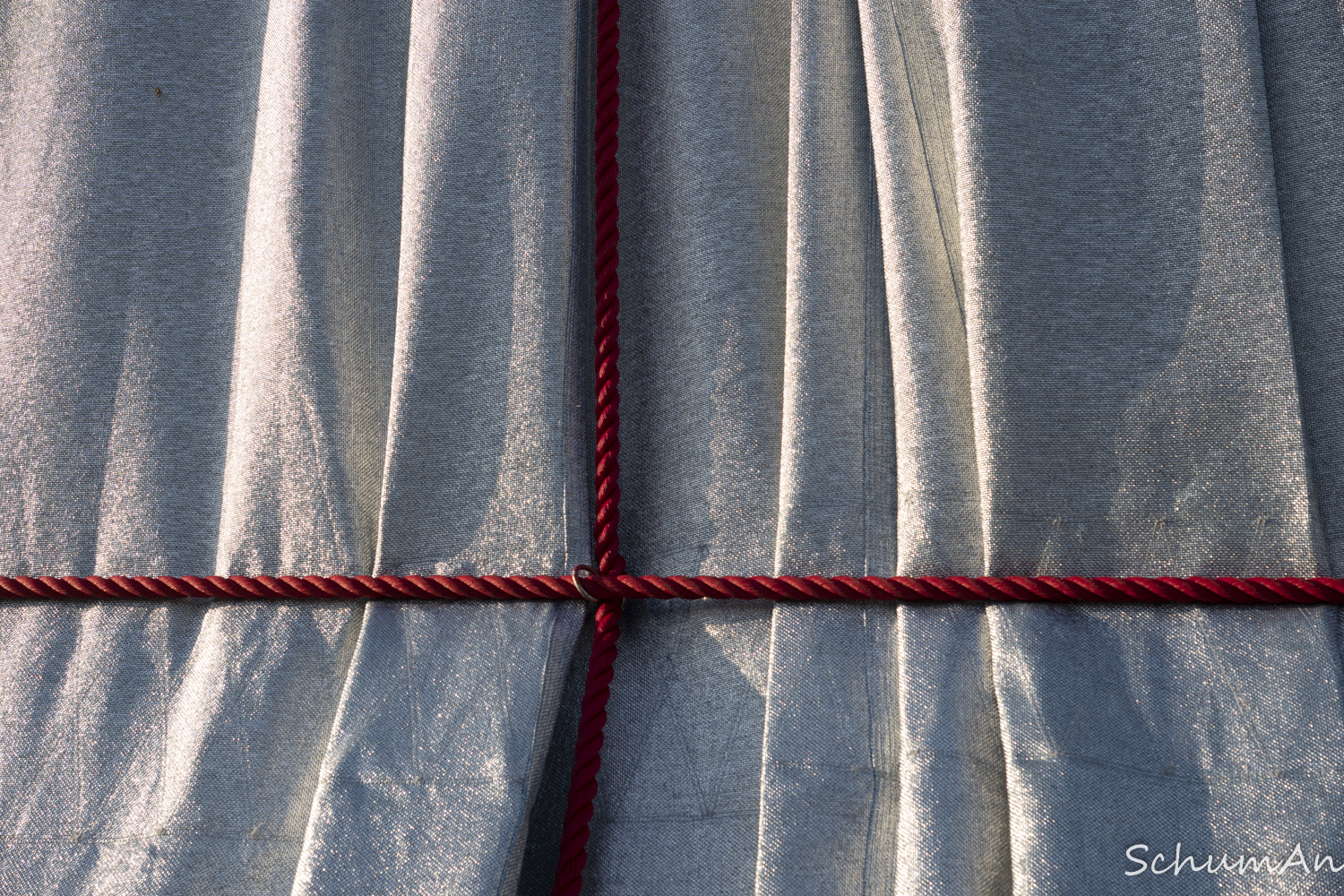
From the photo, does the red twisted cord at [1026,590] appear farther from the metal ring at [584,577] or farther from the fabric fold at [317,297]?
the fabric fold at [317,297]

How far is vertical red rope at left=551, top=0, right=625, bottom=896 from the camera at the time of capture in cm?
56

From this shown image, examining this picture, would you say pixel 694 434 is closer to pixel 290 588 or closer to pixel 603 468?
pixel 603 468

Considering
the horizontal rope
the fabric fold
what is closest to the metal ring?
the horizontal rope

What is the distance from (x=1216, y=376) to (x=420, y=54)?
0.56 m

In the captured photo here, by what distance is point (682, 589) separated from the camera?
1.93ft

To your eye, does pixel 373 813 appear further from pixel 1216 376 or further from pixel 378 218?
pixel 1216 376

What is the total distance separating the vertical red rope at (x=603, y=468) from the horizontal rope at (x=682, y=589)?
1.2 inches

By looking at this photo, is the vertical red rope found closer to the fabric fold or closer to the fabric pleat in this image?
the fabric pleat

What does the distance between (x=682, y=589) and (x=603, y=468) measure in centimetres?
9

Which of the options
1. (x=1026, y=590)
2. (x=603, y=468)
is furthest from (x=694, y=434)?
(x=1026, y=590)

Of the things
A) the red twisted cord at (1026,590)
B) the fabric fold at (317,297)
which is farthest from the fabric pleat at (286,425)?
the red twisted cord at (1026,590)

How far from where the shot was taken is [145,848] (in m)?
0.57

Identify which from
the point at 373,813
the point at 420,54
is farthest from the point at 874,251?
the point at 373,813

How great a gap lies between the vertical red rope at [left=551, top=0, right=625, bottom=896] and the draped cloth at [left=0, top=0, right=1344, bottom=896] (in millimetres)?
19
